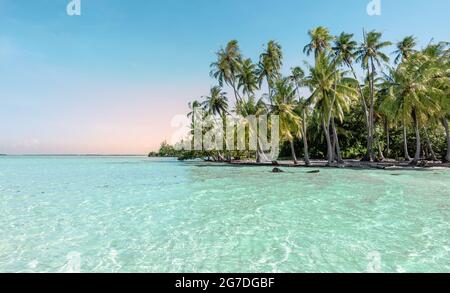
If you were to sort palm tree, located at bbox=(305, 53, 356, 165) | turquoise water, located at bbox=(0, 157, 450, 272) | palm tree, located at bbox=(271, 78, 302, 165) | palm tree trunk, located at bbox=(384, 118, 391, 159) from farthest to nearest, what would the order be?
1. palm tree trunk, located at bbox=(384, 118, 391, 159)
2. palm tree, located at bbox=(271, 78, 302, 165)
3. palm tree, located at bbox=(305, 53, 356, 165)
4. turquoise water, located at bbox=(0, 157, 450, 272)

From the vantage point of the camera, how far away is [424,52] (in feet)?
103

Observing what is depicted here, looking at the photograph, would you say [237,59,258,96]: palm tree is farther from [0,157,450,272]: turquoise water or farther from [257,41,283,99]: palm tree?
[0,157,450,272]: turquoise water

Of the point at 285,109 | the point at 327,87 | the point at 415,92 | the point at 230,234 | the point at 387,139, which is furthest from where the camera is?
the point at 387,139

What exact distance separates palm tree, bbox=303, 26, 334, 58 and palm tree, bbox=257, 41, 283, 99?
16.8 feet

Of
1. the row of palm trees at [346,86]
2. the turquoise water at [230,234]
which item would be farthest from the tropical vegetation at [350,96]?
the turquoise water at [230,234]

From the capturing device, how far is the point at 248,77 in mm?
40094

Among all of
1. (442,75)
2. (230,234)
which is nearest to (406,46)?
(442,75)

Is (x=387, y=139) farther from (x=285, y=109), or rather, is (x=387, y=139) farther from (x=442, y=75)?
(x=285, y=109)

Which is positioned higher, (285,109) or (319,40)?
(319,40)

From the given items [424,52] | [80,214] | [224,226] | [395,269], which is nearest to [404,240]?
[395,269]

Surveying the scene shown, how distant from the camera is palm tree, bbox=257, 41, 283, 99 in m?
37.4

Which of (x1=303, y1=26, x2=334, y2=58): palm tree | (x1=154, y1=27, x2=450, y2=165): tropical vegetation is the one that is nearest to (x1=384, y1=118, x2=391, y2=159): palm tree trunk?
(x1=154, y1=27, x2=450, y2=165): tropical vegetation

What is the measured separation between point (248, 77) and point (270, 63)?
3776mm
